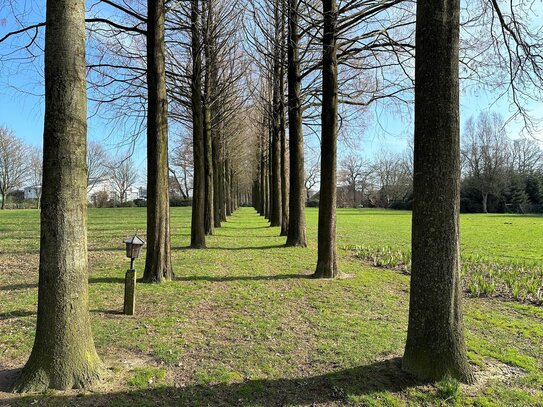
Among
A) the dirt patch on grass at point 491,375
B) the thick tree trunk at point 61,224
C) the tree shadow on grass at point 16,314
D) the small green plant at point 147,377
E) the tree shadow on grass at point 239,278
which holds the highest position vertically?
the thick tree trunk at point 61,224

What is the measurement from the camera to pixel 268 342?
15.5 feet

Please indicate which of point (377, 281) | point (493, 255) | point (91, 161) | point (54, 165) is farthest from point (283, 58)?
point (91, 161)

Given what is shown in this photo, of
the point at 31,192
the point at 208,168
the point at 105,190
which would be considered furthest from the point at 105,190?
the point at 208,168

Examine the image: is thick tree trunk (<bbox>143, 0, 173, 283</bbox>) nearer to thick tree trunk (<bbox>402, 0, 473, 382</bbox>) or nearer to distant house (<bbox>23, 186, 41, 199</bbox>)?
thick tree trunk (<bbox>402, 0, 473, 382</bbox>)

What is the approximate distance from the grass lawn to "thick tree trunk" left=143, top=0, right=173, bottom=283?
0.61m

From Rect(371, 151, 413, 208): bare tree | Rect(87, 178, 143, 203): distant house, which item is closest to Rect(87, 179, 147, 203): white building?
Rect(87, 178, 143, 203): distant house

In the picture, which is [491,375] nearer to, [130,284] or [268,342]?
[268,342]

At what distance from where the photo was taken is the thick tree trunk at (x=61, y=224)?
3365mm

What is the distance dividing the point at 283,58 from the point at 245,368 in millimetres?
11099

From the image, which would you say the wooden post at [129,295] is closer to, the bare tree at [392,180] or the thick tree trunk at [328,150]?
Answer: the thick tree trunk at [328,150]

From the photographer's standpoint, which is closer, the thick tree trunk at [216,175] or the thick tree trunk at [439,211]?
the thick tree trunk at [439,211]

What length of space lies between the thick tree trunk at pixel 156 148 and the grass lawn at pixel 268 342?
606 millimetres

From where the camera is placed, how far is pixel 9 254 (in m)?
10.9

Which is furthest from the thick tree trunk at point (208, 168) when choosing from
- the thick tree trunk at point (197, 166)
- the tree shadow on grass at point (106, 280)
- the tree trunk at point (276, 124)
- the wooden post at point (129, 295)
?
the wooden post at point (129, 295)
